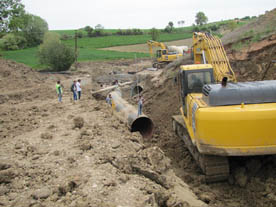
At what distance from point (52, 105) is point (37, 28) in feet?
198

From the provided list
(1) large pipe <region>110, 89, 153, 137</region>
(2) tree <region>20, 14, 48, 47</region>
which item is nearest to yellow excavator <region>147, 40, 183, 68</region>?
(1) large pipe <region>110, 89, 153, 137</region>

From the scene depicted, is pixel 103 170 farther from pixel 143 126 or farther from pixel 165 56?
pixel 165 56

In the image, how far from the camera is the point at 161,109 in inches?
575

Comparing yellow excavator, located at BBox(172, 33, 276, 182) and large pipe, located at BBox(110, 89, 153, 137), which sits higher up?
yellow excavator, located at BBox(172, 33, 276, 182)

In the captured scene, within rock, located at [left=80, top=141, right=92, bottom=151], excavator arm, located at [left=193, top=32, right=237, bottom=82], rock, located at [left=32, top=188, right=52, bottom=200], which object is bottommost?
rock, located at [left=32, top=188, right=52, bottom=200]

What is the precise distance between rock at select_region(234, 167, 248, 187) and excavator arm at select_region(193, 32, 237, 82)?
10.5 feet

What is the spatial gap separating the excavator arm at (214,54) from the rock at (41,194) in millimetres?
6345

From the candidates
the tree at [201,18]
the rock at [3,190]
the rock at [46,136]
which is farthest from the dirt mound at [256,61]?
the tree at [201,18]

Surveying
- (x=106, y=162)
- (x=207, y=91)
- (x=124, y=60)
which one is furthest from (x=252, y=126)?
(x=124, y=60)

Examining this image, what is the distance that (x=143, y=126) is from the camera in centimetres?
1194

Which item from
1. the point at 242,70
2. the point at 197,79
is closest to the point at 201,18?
the point at 242,70

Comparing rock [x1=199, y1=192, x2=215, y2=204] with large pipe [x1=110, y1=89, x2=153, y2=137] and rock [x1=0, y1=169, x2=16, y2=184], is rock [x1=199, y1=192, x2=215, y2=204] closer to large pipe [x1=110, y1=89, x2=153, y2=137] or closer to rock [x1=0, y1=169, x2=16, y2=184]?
rock [x1=0, y1=169, x2=16, y2=184]

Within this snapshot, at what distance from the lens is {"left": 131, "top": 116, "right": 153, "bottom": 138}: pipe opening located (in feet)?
37.7

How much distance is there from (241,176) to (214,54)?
16.6ft
